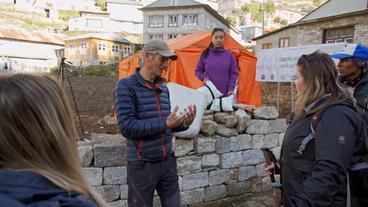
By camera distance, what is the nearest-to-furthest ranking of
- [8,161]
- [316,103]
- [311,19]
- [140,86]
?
[8,161] < [316,103] < [140,86] < [311,19]

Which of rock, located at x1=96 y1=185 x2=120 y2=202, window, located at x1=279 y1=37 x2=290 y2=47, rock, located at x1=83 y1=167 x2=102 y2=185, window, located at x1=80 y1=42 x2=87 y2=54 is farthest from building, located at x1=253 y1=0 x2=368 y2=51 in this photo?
window, located at x1=80 y1=42 x2=87 y2=54

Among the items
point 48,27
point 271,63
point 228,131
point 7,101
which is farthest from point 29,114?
point 48,27

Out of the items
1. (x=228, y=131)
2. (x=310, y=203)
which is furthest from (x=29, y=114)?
(x=228, y=131)

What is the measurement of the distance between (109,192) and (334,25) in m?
15.3

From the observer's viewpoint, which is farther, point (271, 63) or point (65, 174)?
point (271, 63)

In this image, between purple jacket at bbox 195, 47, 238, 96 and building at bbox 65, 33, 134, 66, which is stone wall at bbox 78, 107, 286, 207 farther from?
building at bbox 65, 33, 134, 66

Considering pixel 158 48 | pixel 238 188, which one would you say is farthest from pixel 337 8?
pixel 158 48

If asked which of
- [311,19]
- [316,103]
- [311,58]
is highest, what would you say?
[311,19]

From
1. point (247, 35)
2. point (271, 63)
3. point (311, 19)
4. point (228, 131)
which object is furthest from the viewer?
point (247, 35)

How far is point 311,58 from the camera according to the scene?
1.98 metres

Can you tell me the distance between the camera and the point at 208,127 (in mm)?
4516

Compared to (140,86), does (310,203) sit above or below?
below

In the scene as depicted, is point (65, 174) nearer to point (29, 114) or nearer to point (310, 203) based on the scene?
point (29, 114)

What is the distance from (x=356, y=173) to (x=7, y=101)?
1733 millimetres
